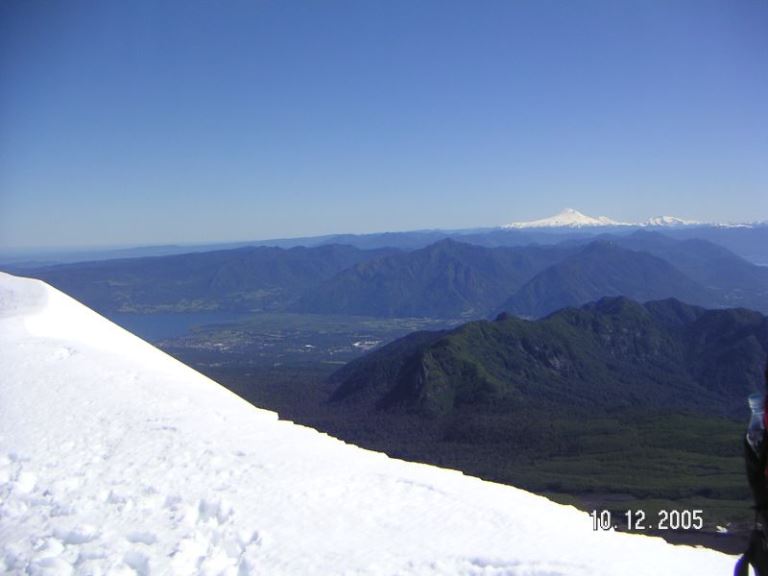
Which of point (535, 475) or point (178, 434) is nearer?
point (178, 434)

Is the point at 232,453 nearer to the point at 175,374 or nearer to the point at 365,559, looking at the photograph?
the point at 365,559

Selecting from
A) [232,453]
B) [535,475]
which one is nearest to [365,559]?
[232,453]

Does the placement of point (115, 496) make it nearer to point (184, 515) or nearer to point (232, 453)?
point (184, 515)

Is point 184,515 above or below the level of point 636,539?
above

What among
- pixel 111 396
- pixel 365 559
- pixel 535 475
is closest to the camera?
pixel 365 559

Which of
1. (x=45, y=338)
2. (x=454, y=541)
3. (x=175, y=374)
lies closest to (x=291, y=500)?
(x=454, y=541)

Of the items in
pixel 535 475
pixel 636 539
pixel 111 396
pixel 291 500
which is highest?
pixel 111 396

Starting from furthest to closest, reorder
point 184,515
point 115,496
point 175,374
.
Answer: point 175,374 < point 115,496 < point 184,515
